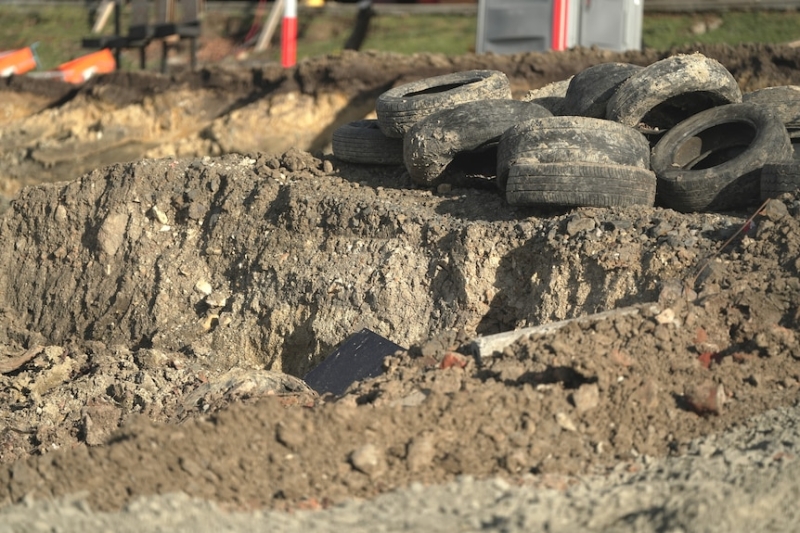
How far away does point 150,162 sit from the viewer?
944 cm

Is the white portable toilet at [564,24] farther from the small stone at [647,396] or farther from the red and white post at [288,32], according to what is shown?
the small stone at [647,396]

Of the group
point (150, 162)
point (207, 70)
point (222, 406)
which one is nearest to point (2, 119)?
point (207, 70)

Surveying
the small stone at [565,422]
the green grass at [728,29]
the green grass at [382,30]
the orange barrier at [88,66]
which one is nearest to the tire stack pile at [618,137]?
the small stone at [565,422]

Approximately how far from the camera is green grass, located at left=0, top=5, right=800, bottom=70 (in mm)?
16547

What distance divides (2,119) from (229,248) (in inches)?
350

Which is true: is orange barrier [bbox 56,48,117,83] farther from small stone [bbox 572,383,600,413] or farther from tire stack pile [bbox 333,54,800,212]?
small stone [bbox 572,383,600,413]

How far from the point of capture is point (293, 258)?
8.08m

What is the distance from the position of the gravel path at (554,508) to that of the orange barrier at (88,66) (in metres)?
13.8

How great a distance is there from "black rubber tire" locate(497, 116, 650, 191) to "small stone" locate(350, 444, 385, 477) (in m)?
3.16

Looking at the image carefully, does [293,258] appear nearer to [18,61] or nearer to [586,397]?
[586,397]

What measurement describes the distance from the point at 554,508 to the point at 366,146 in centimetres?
522

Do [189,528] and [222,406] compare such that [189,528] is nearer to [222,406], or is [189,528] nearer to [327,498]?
[327,498]

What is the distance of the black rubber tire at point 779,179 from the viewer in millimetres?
6852

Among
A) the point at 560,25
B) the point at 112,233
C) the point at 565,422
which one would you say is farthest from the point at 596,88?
the point at 560,25
